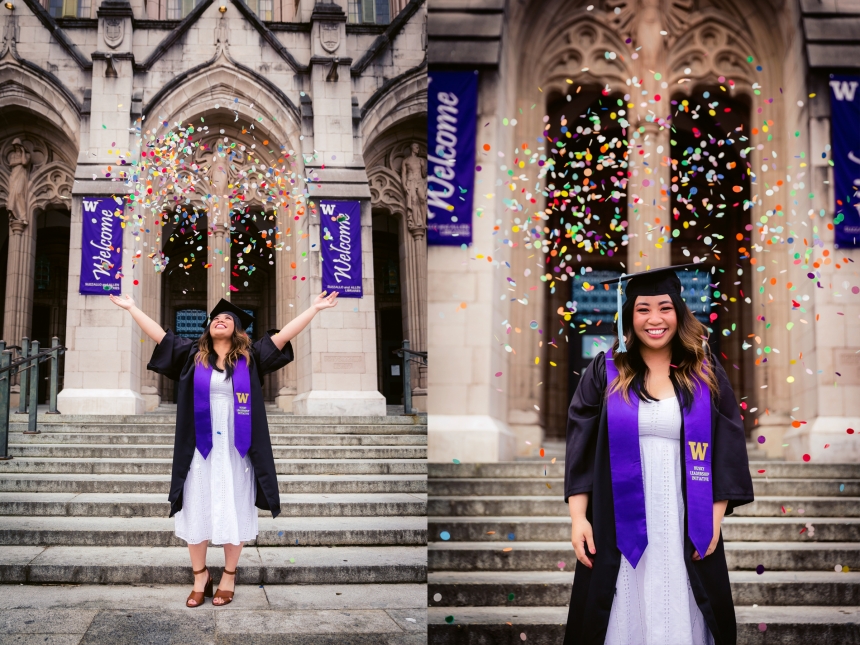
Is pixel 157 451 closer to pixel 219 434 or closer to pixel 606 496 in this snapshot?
pixel 219 434

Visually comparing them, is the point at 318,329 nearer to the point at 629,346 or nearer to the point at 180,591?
the point at 180,591

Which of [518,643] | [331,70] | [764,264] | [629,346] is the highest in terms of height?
[331,70]

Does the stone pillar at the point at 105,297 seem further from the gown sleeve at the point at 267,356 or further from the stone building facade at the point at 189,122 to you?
the gown sleeve at the point at 267,356

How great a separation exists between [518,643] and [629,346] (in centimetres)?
119

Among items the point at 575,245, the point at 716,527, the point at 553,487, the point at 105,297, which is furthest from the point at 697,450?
the point at 575,245

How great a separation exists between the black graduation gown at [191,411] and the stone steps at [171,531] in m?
0.34

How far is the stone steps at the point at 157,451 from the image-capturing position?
129 inches

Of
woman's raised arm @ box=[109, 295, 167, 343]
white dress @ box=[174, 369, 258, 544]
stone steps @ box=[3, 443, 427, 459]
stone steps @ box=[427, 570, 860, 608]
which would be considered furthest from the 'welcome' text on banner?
woman's raised arm @ box=[109, 295, 167, 343]

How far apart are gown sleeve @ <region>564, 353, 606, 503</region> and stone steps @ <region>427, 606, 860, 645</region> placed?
2.69 feet

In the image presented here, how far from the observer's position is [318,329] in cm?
342

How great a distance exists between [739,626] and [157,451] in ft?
8.31

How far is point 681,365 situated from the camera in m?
1.87

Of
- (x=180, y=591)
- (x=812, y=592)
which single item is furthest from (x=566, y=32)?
(x=180, y=591)

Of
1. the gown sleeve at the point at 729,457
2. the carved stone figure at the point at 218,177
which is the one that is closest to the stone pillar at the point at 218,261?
the carved stone figure at the point at 218,177
